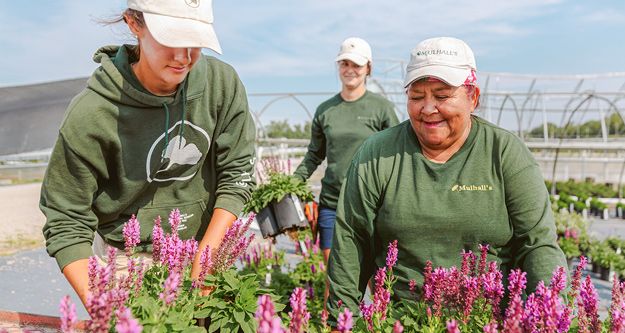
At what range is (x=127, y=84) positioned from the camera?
82.4 inches

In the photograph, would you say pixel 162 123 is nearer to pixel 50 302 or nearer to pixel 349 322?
pixel 349 322

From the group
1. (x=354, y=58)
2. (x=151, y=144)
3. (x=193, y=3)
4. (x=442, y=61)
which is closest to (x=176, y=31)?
(x=193, y=3)

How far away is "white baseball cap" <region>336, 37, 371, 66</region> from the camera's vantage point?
173 inches

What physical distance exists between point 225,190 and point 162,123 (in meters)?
0.39

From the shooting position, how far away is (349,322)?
1.02 metres

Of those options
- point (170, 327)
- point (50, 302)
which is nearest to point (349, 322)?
point (170, 327)

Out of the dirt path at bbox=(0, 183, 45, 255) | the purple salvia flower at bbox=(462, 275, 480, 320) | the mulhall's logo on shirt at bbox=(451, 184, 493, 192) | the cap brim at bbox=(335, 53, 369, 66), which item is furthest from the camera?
the dirt path at bbox=(0, 183, 45, 255)

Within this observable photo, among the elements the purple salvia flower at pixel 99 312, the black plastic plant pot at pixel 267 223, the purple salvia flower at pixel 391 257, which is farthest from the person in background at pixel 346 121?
the purple salvia flower at pixel 99 312

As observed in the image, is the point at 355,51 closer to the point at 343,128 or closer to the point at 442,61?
the point at 343,128

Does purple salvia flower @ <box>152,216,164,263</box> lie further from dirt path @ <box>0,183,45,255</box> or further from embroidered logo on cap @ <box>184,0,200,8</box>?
dirt path @ <box>0,183,45,255</box>

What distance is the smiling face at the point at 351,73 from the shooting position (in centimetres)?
446

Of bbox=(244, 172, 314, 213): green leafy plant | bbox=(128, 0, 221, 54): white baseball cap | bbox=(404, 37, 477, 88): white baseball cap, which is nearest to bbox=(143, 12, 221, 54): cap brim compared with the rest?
bbox=(128, 0, 221, 54): white baseball cap

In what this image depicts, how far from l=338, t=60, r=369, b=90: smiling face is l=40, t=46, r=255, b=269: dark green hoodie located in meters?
2.13

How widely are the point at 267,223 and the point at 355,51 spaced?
155cm
